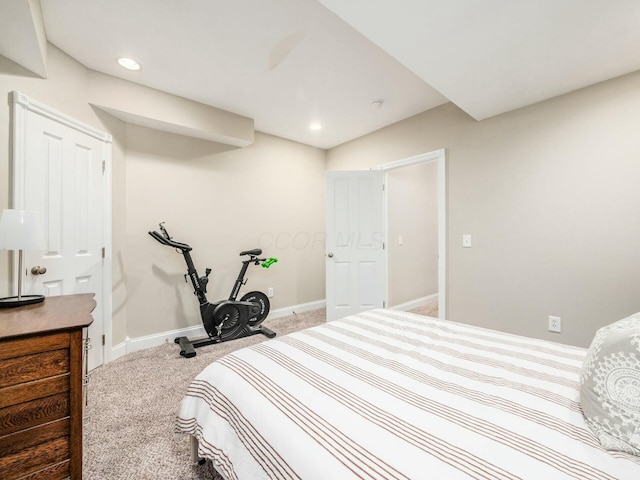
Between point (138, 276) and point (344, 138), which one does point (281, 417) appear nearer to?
point (138, 276)

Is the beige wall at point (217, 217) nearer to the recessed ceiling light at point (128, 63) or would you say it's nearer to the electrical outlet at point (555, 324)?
the recessed ceiling light at point (128, 63)

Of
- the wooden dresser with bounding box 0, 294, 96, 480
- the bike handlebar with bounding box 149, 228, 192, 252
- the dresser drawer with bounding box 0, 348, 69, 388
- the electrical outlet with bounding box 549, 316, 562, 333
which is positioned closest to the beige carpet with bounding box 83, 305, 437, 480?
the wooden dresser with bounding box 0, 294, 96, 480

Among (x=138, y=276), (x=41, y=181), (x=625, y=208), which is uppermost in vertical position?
(x=41, y=181)

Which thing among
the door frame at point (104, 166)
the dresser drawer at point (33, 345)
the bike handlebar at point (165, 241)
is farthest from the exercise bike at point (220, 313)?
the dresser drawer at point (33, 345)

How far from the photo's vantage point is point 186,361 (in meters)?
2.56

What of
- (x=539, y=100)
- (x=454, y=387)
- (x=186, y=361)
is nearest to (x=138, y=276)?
(x=186, y=361)

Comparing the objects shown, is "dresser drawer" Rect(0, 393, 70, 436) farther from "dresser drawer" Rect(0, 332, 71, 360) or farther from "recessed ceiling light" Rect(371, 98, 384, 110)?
"recessed ceiling light" Rect(371, 98, 384, 110)

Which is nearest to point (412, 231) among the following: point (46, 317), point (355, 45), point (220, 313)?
point (355, 45)

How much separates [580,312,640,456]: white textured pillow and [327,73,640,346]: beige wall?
1.81 metres

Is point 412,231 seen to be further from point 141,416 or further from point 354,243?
point 141,416

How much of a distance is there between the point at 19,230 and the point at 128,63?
66.2 inches

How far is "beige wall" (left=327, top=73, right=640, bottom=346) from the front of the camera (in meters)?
2.06

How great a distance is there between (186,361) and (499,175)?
3.46 metres

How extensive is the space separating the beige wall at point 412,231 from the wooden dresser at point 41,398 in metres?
3.37
